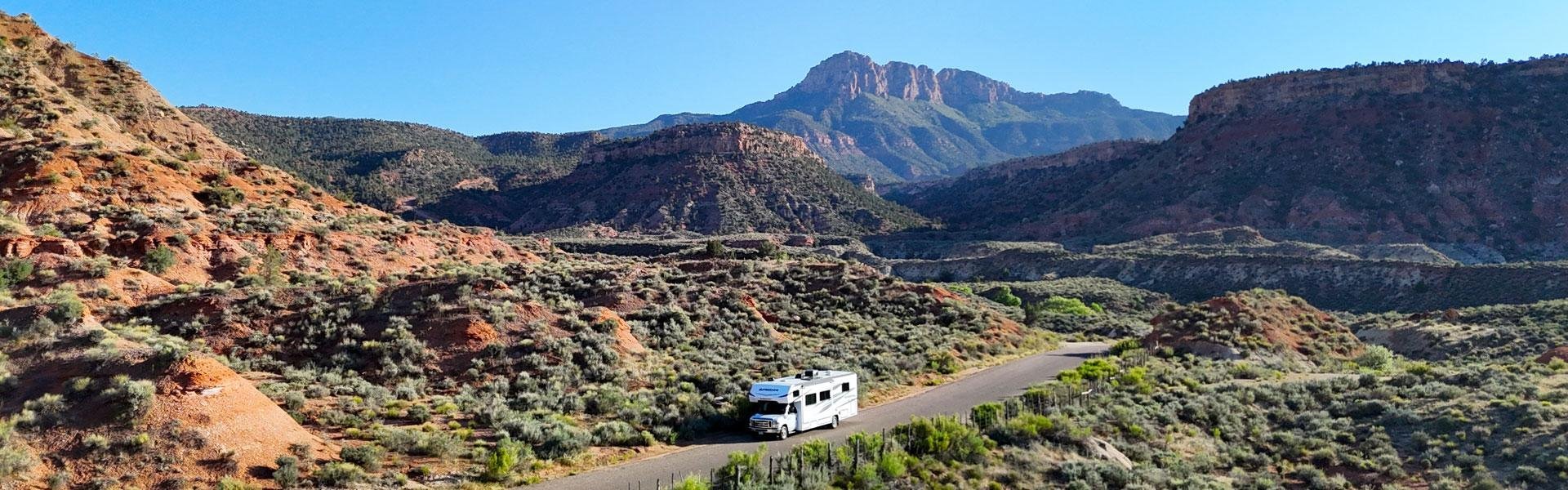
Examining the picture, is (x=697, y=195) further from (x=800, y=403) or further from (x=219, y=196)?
(x=800, y=403)

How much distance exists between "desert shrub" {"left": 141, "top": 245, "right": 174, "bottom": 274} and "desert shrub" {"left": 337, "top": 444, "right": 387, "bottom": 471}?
628 inches

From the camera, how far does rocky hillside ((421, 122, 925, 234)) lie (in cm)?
9819

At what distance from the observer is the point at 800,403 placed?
17.6 meters

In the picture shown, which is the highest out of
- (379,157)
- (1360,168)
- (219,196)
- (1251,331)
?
(379,157)

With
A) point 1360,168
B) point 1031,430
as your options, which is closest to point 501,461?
point 1031,430

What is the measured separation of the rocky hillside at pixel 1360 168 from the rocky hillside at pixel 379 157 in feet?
214

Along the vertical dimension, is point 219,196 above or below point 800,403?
above

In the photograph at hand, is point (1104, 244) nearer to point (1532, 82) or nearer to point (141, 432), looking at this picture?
point (1532, 82)

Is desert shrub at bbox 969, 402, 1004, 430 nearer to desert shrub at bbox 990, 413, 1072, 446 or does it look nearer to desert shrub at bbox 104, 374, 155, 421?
desert shrub at bbox 990, 413, 1072, 446

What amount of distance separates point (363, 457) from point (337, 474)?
763mm

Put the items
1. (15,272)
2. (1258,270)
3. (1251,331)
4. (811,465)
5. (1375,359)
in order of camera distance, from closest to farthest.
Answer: (811,465) → (15,272) → (1375,359) → (1251,331) → (1258,270)

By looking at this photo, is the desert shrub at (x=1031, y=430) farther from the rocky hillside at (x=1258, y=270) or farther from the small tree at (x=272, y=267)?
the rocky hillside at (x=1258, y=270)

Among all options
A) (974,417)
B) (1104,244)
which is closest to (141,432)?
(974,417)

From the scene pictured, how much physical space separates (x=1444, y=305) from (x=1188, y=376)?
3314cm
